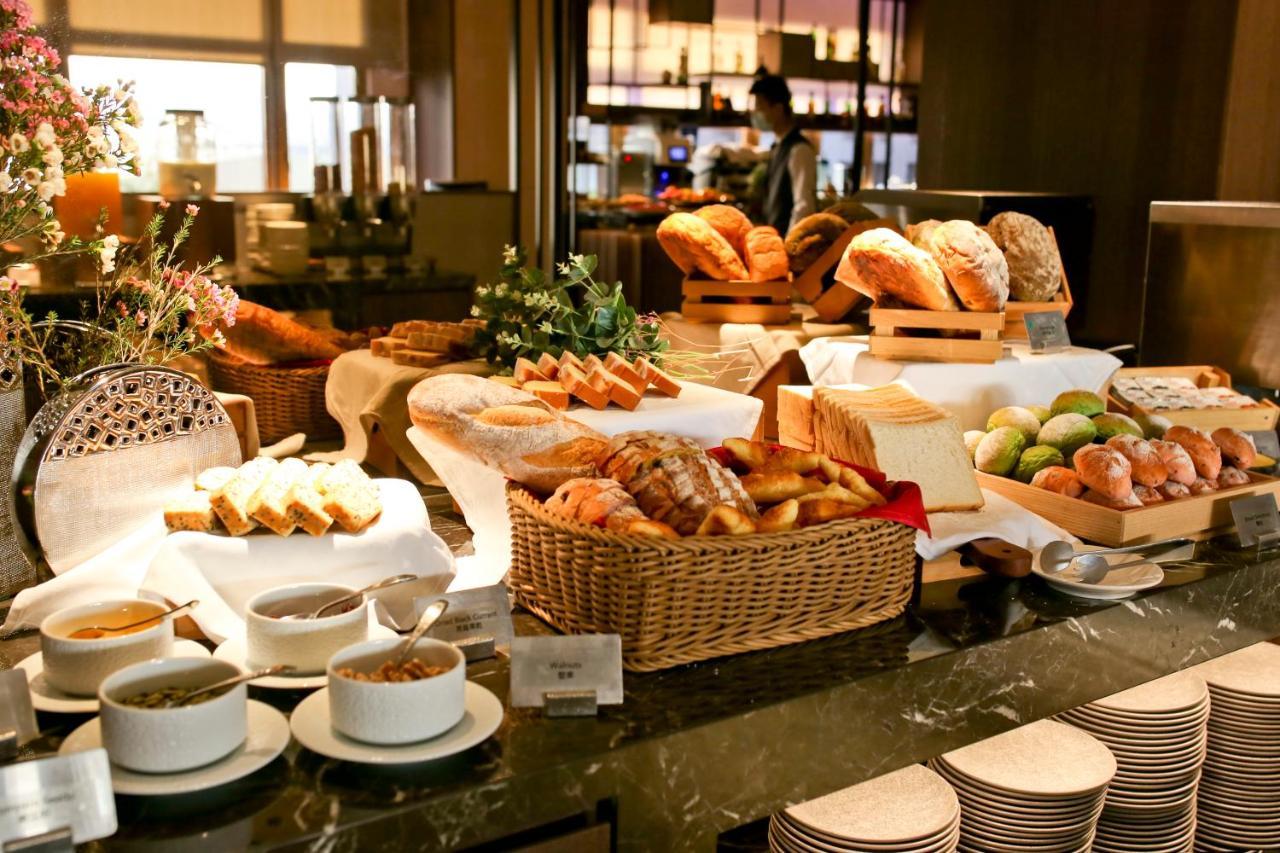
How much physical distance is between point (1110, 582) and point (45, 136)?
5.72ft

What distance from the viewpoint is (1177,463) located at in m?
2.32

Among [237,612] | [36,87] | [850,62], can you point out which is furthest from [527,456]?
[850,62]

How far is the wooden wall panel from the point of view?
5473mm

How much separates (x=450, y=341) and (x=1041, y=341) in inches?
51.3

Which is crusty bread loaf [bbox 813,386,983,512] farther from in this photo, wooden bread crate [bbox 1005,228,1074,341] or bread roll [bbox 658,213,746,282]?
bread roll [bbox 658,213,746,282]

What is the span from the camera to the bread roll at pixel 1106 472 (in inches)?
87.6

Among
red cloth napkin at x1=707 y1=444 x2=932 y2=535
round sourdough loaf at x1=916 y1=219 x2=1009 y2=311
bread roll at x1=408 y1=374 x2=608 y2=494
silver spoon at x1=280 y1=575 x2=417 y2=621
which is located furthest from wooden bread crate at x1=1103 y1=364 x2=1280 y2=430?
silver spoon at x1=280 y1=575 x2=417 y2=621

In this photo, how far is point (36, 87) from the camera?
1.62 meters

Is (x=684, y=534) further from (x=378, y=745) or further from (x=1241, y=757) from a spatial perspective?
(x=1241, y=757)

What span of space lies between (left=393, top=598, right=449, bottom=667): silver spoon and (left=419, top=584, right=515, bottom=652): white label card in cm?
5

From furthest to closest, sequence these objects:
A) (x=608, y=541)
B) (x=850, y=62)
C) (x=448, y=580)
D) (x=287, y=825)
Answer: (x=850, y=62) < (x=448, y=580) < (x=608, y=541) < (x=287, y=825)

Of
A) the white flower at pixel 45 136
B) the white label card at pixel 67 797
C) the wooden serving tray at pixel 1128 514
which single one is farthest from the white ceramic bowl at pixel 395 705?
the wooden serving tray at pixel 1128 514

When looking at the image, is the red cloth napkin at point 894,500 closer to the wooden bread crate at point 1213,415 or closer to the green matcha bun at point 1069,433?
the green matcha bun at point 1069,433

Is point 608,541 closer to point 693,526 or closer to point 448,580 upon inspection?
point 693,526
